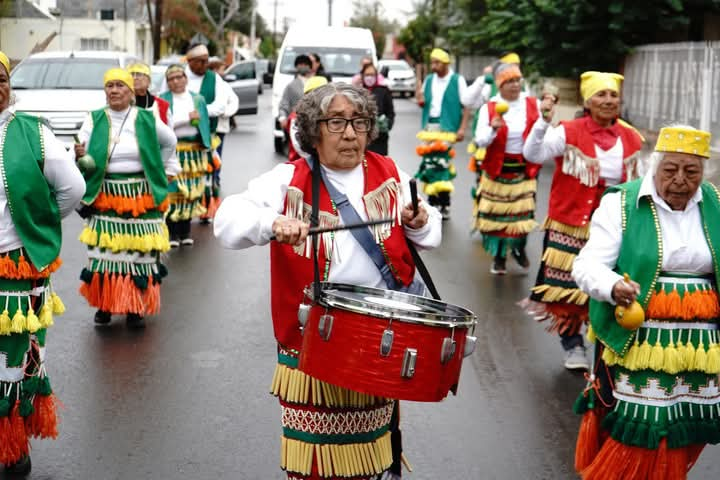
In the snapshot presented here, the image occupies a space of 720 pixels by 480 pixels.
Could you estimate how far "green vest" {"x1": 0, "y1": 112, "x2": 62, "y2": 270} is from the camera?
4.93m

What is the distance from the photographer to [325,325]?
3777mm

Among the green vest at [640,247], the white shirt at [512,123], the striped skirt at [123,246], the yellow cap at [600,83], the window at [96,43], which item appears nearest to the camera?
the green vest at [640,247]

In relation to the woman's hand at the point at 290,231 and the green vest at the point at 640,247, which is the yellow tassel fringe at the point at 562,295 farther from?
the woman's hand at the point at 290,231

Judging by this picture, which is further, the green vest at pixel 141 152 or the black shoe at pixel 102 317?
the black shoe at pixel 102 317

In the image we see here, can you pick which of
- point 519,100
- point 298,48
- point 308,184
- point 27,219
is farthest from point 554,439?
point 298,48

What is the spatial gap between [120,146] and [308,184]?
427cm

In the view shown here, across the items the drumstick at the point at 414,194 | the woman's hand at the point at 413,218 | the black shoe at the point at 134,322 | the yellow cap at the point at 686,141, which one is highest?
the yellow cap at the point at 686,141

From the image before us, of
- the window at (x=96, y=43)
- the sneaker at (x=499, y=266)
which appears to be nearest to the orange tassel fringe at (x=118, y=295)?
the sneaker at (x=499, y=266)

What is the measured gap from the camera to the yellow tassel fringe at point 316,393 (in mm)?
4145

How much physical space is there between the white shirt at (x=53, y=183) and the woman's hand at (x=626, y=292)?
262 centimetres

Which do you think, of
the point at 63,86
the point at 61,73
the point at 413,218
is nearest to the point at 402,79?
the point at 61,73

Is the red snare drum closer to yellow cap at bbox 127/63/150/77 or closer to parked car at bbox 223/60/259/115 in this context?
yellow cap at bbox 127/63/150/77

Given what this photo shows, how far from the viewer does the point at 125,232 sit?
26.9 feet

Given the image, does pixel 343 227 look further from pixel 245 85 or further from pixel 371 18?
pixel 371 18
